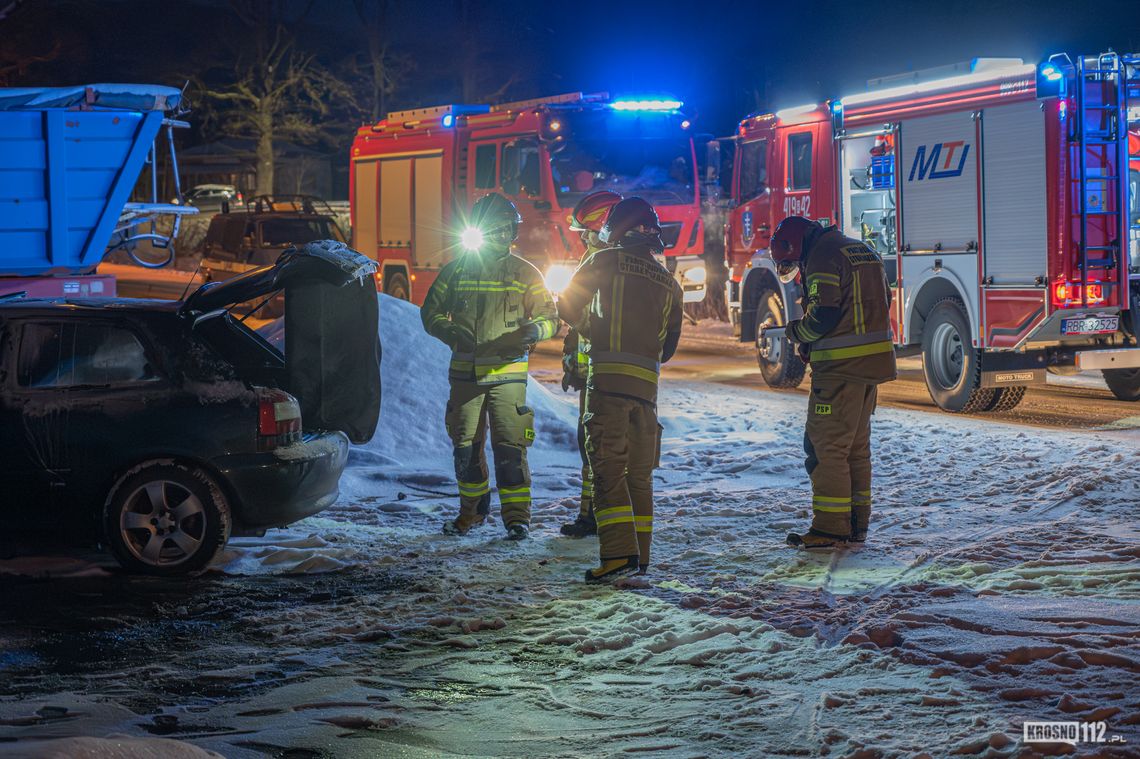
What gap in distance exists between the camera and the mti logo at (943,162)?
12.5m

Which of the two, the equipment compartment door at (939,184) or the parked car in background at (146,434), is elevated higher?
the equipment compartment door at (939,184)

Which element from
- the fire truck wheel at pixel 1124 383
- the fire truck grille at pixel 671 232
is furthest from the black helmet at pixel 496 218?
the fire truck grille at pixel 671 232

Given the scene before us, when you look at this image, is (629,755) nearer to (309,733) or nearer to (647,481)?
(309,733)

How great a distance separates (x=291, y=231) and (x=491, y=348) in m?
14.4

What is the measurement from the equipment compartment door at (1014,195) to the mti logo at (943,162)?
0.31m

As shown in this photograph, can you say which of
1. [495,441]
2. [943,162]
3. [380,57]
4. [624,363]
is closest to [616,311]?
[624,363]

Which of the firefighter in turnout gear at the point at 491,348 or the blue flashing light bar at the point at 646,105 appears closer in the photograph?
the firefighter in turnout gear at the point at 491,348

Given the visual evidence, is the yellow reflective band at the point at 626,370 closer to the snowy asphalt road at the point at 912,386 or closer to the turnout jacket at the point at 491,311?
the turnout jacket at the point at 491,311

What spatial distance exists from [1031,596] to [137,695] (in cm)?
382

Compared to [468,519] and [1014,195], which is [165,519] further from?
[1014,195]

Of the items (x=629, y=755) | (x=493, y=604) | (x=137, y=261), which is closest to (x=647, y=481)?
(x=493, y=604)

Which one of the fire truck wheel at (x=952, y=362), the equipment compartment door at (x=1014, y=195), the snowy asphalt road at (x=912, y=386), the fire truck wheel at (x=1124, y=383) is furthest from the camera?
the fire truck wheel at (x=1124, y=383)

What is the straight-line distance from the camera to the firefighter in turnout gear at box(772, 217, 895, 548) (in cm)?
750

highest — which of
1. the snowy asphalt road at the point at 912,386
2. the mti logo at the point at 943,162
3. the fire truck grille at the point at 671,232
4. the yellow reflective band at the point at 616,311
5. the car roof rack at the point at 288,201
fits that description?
the car roof rack at the point at 288,201
